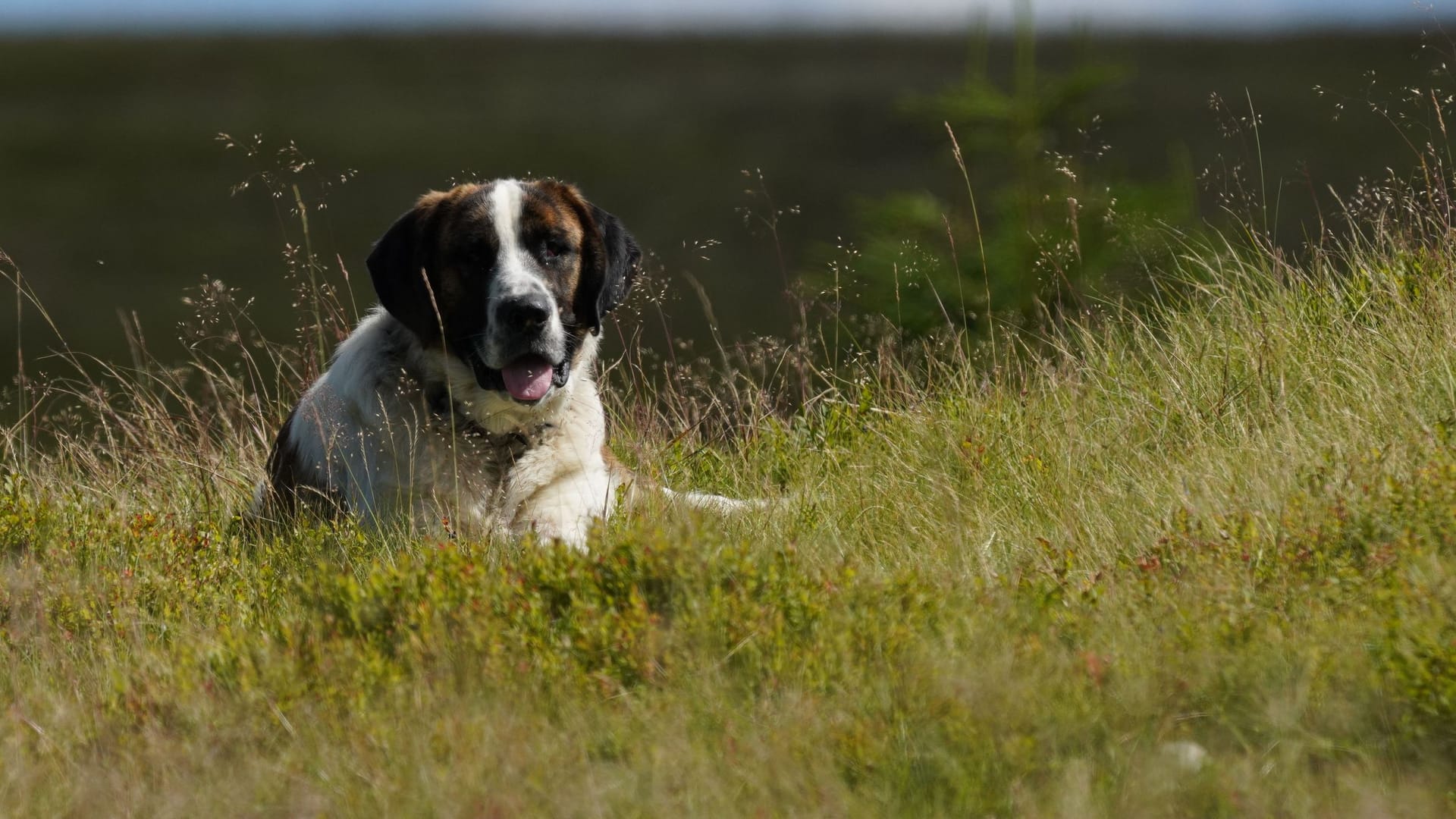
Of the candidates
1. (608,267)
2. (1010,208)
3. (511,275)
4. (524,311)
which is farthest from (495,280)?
(1010,208)

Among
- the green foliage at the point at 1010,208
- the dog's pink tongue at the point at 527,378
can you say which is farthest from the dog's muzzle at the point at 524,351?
the green foliage at the point at 1010,208

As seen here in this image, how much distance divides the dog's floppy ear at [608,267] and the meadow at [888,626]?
1.92 feet

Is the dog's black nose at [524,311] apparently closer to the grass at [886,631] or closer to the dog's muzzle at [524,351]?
the dog's muzzle at [524,351]

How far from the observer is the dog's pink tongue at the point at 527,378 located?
4.60 meters

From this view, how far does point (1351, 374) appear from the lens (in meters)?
4.38

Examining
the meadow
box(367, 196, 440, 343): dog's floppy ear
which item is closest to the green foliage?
the meadow

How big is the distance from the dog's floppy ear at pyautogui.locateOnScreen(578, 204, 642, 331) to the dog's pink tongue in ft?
1.21

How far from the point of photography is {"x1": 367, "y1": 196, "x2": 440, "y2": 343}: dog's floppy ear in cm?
466

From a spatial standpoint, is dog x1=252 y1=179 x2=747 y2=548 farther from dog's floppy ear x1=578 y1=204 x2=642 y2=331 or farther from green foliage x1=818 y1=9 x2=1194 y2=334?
green foliage x1=818 y1=9 x2=1194 y2=334

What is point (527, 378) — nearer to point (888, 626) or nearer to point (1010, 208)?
point (888, 626)

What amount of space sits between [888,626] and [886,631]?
0.14ft

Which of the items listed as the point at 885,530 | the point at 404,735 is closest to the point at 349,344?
the point at 885,530

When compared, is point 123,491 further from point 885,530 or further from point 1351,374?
point 1351,374

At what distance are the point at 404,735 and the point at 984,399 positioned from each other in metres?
2.84
